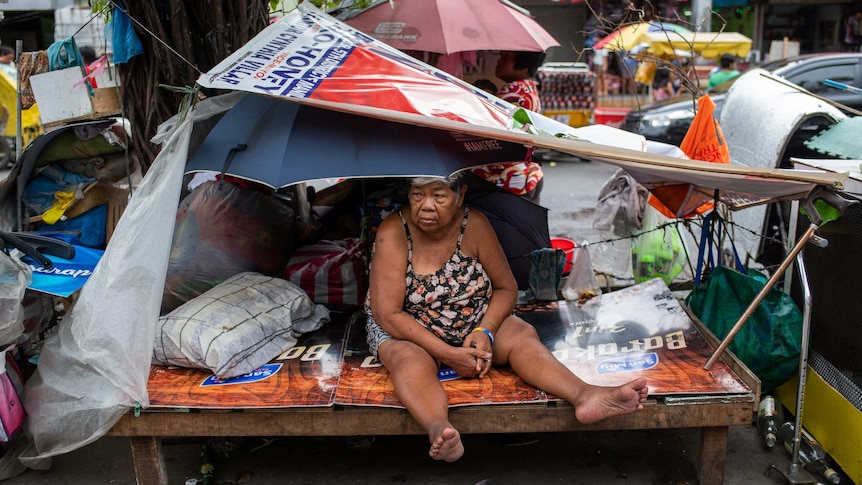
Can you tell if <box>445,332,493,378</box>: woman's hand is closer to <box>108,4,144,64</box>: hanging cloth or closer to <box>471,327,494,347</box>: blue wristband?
<box>471,327,494,347</box>: blue wristband

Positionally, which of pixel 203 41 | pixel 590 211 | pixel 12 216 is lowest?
pixel 590 211

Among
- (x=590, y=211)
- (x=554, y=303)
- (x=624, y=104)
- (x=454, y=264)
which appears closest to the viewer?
(x=454, y=264)

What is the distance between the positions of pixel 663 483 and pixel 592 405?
65 cm

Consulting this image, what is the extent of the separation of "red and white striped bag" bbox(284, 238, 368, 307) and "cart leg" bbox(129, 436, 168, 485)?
1.22m

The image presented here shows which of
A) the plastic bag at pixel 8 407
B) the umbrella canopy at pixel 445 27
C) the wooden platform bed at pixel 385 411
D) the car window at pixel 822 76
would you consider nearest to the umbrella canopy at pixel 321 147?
the wooden platform bed at pixel 385 411

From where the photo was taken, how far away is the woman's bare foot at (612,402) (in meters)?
2.86

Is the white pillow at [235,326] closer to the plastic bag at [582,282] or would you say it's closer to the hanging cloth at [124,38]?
the hanging cloth at [124,38]

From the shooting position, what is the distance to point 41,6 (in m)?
14.6

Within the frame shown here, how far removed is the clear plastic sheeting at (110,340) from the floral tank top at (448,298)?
106 cm

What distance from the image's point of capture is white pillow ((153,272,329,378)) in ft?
10.7

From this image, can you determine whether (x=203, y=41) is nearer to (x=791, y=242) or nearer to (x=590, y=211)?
(x=791, y=242)

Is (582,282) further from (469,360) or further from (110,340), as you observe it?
(110,340)

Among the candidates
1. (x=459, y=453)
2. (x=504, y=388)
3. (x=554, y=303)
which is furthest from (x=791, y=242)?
(x=459, y=453)

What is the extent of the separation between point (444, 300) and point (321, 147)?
2.83ft
